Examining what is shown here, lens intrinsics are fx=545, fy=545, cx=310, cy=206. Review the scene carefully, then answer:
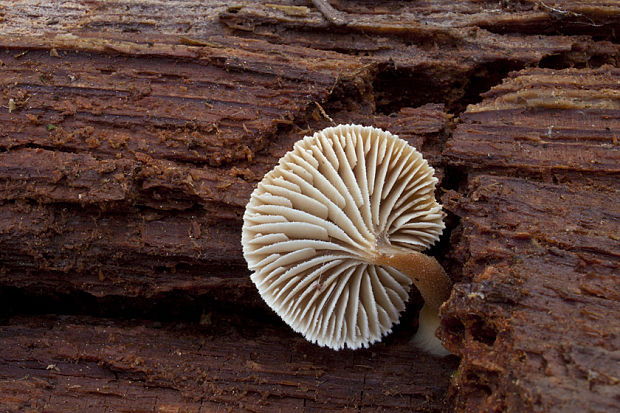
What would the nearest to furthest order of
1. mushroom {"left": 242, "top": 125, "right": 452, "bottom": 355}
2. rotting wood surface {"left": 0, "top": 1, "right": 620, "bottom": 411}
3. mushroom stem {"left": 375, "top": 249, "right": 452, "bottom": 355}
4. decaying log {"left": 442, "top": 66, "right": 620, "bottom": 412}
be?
1. decaying log {"left": 442, "top": 66, "right": 620, "bottom": 412}
2. mushroom {"left": 242, "top": 125, "right": 452, "bottom": 355}
3. mushroom stem {"left": 375, "top": 249, "right": 452, "bottom": 355}
4. rotting wood surface {"left": 0, "top": 1, "right": 620, "bottom": 411}

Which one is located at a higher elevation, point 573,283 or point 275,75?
point 275,75

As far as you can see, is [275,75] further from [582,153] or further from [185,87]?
[582,153]

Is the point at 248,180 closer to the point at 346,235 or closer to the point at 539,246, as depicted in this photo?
the point at 346,235

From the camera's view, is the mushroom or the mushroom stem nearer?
the mushroom

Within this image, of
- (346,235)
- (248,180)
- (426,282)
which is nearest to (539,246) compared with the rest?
(426,282)

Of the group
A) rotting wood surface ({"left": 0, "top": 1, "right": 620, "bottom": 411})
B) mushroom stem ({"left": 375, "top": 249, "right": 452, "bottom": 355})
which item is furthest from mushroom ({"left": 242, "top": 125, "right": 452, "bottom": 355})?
rotting wood surface ({"left": 0, "top": 1, "right": 620, "bottom": 411})

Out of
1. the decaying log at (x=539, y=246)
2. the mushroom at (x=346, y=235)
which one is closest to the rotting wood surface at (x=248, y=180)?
the decaying log at (x=539, y=246)

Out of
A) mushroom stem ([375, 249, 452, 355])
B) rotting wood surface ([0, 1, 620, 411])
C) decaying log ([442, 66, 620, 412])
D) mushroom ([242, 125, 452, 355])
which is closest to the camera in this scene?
decaying log ([442, 66, 620, 412])

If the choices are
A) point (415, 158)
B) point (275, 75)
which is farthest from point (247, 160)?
point (415, 158)

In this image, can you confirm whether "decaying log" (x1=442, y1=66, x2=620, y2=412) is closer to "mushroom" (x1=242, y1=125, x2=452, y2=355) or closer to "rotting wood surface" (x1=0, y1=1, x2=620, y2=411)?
"rotting wood surface" (x1=0, y1=1, x2=620, y2=411)
